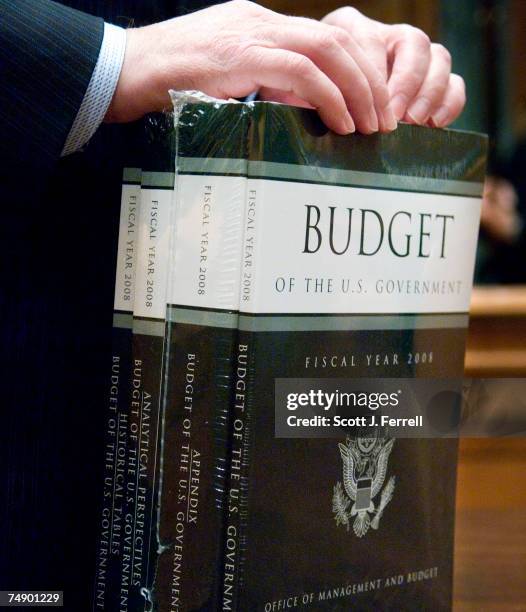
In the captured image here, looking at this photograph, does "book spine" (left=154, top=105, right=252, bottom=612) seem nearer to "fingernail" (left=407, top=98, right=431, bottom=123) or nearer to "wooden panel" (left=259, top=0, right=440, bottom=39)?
"fingernail" (left=407, top=98, right=431, bottom=123)

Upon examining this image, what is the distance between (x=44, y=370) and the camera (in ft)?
2.15

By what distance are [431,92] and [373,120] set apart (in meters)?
0.14

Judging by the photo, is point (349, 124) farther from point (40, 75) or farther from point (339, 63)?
point (40, 75)

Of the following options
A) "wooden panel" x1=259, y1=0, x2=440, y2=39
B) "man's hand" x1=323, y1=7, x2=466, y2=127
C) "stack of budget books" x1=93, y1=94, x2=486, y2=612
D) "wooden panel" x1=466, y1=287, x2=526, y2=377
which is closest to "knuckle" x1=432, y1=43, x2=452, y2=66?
"man's hand" x1=323, y1=7, x2=466, y2=127

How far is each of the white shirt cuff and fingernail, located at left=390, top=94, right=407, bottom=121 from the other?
0.74 ft

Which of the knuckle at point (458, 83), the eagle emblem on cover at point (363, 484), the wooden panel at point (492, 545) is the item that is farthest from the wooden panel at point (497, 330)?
the eagle emblem on cover at point (363, 484)

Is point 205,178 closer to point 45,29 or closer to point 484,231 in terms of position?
point 45,29

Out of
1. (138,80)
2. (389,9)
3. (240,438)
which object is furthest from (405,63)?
(389,9)

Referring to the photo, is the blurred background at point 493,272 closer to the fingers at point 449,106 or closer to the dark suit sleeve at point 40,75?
the fingers at point 449,106

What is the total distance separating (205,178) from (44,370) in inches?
8.1

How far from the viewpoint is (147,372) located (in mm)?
578

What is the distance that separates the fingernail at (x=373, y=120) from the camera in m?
0.61

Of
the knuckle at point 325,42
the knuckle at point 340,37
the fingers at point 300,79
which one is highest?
the knuckle at point 340,37

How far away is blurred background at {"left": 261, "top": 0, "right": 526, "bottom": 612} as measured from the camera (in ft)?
2.90
